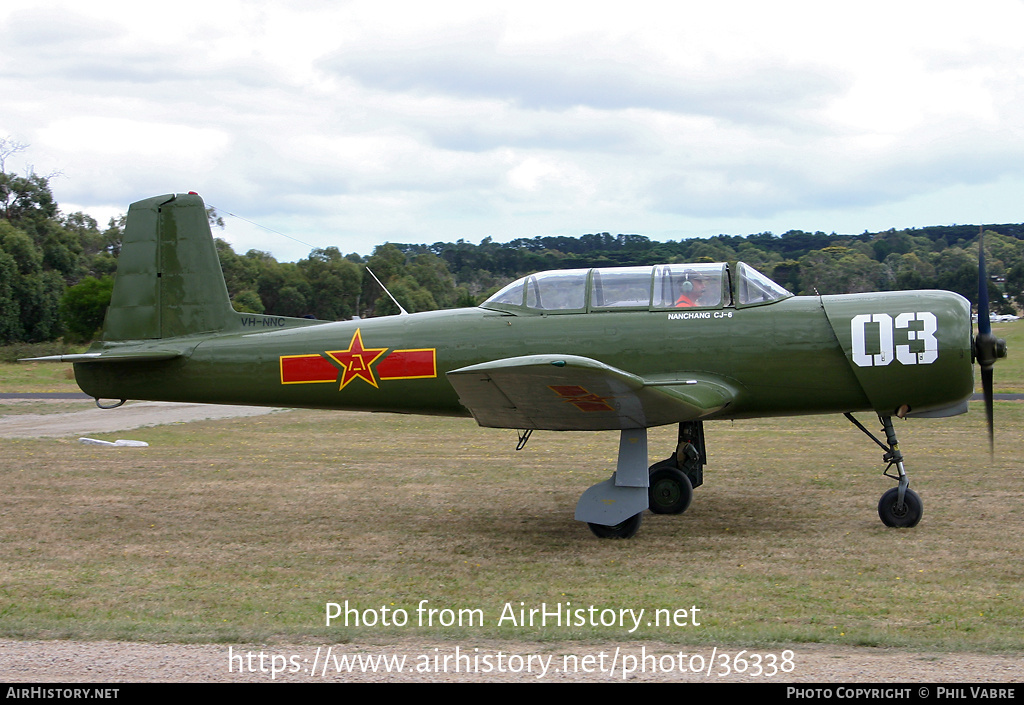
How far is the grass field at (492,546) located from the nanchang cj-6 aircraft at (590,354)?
0.88m

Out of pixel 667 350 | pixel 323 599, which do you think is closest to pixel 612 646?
pixel 323 599

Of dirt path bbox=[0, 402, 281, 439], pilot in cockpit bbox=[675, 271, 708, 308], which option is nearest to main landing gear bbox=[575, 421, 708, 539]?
pilot in cockpit bbox=[675, 271, 708, 308]

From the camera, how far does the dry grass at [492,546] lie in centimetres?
602

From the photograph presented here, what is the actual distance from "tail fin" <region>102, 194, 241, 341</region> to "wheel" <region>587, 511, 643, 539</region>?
4744 millimetres

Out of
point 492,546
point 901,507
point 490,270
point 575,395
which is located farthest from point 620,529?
point 490,270

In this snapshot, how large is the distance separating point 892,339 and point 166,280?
7.80 meters

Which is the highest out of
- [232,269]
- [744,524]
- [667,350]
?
[232,269]

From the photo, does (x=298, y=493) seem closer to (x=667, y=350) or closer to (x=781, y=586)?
(x=667, y=350)

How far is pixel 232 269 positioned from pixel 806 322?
34471 mm

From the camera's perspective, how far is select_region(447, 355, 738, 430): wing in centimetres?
715

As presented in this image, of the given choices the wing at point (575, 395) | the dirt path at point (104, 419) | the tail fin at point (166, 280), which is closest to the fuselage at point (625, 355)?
the tail fin at point (166, 280)

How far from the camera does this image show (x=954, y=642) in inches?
210

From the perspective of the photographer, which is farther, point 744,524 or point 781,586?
point 744,524

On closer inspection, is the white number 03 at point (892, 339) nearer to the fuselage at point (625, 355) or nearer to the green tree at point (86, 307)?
the fuselage at point (625, 355)
